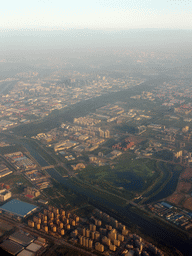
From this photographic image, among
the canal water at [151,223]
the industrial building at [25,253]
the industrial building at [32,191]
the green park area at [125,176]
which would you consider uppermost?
the industrial building at [25,253]

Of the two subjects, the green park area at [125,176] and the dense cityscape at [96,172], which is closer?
the dense cityscape at [96,172]

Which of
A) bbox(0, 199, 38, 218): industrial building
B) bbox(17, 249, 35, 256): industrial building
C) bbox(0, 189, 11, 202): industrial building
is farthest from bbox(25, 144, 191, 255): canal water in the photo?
bbox(17, 249, 35, 256): industrial building

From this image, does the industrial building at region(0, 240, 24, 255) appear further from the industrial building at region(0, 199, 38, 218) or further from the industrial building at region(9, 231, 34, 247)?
the industrial building at region(0, 199, 38, 218)

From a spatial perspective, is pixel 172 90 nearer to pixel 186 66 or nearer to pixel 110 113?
pixel 110 113

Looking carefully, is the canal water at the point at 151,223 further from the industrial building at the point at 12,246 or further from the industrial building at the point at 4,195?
the industrial building at the point at 12,246

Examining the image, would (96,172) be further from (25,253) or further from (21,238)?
(25,253)

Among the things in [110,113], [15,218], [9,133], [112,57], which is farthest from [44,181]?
[112,57]

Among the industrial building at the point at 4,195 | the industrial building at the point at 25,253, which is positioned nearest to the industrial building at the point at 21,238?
the industrial building at the point at 25,253

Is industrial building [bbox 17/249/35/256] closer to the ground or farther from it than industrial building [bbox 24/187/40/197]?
farther from it
